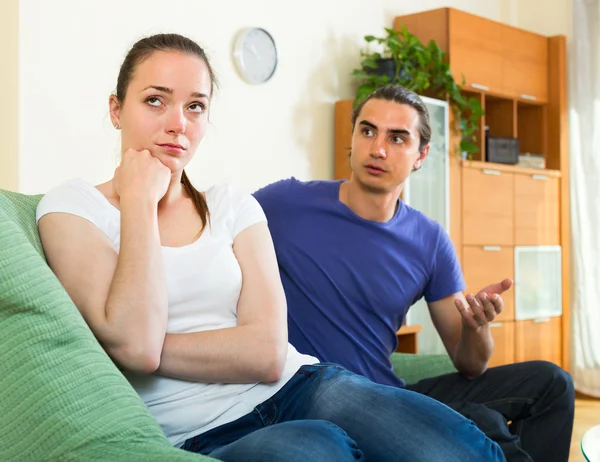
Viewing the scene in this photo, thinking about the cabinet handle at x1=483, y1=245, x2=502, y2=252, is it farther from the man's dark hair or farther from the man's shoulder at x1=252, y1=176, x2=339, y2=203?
the man's shoulder at x1=252, y1=176, x2=339, y2=203

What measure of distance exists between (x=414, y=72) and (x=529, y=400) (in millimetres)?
2710

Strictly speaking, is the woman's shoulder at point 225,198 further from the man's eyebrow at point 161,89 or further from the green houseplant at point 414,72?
the green houseplant at point 414,72

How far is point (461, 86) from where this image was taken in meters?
4.91

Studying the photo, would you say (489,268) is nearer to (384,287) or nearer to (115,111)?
(384,287)

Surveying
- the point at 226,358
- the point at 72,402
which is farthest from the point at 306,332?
the point at 72,402

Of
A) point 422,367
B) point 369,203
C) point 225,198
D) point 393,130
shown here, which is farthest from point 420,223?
point 225,198

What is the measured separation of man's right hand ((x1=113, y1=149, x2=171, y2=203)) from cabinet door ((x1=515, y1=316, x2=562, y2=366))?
4093 mm

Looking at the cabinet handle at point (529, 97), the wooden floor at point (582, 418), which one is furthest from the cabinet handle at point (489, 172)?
the wooden floor at point (582, 418)

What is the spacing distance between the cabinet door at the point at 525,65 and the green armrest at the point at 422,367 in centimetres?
319

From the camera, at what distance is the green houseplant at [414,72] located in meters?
4.60

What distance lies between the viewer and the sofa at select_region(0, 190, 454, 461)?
1.09 metres

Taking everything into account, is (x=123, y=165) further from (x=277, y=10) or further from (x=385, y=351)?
(x=277, y=10)

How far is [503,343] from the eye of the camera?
512 centimetres

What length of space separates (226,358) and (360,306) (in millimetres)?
869
